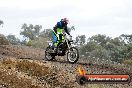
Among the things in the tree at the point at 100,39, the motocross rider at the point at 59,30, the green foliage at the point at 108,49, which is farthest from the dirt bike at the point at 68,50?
the tree at the point at 100,39

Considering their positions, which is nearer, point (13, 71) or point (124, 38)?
point (13, 71)

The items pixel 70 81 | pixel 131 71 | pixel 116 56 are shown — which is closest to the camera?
pixel 70 81

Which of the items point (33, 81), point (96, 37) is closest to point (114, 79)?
point (33, 81)

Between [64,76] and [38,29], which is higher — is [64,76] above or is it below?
below

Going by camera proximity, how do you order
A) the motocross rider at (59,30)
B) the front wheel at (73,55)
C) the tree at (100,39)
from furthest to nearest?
the tree at (100,39) < the motocross rider at (59,30) < the front wheel at (73,55)

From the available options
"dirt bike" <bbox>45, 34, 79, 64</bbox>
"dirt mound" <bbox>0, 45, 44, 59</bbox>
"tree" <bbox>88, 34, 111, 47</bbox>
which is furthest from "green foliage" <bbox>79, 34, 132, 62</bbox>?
"dirt bike" <bbox>45, 34, 79, 64</bbox>

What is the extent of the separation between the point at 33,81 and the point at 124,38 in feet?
249

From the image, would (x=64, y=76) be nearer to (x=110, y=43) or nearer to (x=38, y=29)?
(x=110, y=43)

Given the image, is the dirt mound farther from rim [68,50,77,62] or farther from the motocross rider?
rim [68,50,77,62]

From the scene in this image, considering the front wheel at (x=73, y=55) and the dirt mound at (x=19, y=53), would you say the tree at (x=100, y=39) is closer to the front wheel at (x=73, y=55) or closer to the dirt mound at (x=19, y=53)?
the dirt mound at (x=19, y=53)

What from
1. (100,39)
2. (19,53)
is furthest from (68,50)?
(100,39)

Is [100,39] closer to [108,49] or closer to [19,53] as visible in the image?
[108,49]

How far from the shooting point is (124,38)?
90500mm

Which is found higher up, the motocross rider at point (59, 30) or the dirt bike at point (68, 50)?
the motocross rider at point (59, 30)
